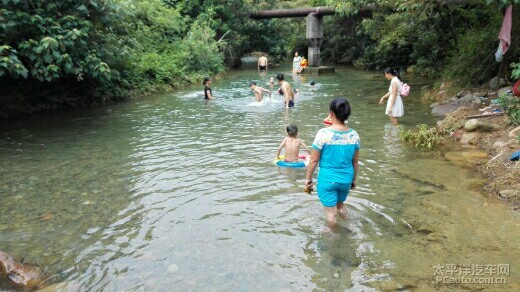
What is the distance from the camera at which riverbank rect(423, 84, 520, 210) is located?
6395mm

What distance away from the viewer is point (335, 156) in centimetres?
489

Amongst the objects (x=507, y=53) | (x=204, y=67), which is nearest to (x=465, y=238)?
(x=507, y=53)

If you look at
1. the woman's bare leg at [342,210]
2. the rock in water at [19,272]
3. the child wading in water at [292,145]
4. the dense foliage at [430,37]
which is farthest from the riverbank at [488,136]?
the rock in water at [19,272]

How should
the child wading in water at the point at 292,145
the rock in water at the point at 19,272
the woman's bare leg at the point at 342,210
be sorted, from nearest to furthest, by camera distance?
the rock in water at the point at 19,272, the woman's bare leg at the point at 342,210, the child wading in water at the point at 292,145

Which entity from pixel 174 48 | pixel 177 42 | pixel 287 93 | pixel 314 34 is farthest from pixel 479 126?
pixel 314 34

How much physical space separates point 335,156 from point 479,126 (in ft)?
20.2

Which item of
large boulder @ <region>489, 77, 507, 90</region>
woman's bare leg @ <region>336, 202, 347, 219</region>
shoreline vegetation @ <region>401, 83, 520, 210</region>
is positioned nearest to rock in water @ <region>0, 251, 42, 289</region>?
woman's bare leg @ <region>336, 202, 347, 219</region>

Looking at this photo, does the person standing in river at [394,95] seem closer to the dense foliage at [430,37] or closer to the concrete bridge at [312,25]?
the dense foliage at [430,37]

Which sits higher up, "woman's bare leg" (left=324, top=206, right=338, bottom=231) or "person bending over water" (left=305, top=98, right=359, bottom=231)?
"person bending over water" (left=305, top=98, right=359, bottom=231)

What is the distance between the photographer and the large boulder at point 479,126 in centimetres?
930

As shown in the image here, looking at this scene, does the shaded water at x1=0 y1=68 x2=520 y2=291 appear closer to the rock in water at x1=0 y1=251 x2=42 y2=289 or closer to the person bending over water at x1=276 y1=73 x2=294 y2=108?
the rock in water at x1=0 y1=251 x2=42 y2=289

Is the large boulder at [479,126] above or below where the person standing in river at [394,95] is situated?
below

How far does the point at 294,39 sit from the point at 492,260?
40.5 metres

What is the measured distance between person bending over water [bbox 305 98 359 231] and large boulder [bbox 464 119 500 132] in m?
5.76
